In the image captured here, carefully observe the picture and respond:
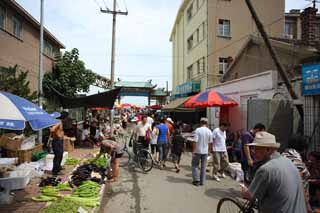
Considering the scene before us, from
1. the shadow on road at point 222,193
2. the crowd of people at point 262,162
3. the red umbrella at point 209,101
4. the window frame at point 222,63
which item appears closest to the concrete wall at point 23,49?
the crowd of people at point 262,162

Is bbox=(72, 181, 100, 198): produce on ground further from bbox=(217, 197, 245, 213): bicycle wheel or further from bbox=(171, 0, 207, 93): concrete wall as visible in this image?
bbox=(171, 0, 207, 93): concrete wall

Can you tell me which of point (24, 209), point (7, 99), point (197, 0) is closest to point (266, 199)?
point (7, 99)

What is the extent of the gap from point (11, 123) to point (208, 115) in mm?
15962

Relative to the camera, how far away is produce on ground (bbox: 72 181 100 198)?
20.4ft

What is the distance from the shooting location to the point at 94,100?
14398 millimetres

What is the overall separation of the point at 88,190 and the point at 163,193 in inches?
75.0

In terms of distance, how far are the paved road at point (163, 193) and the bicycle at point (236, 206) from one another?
1142mm

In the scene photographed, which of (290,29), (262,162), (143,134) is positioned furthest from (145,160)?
(290,29)

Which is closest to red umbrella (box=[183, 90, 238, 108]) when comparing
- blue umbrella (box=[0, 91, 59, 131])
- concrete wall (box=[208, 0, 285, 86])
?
blue umbrella (box=[0, 91, 59, 131])

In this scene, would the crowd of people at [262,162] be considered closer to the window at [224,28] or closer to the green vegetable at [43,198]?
the green vegetable at [43,198]

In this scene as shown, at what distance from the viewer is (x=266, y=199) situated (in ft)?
9.55

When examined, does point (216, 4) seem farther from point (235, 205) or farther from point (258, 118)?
point (235, 205)

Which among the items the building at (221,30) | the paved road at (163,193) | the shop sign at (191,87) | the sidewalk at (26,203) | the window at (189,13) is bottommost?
the paved road at (163,193)

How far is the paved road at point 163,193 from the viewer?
5965 mm
